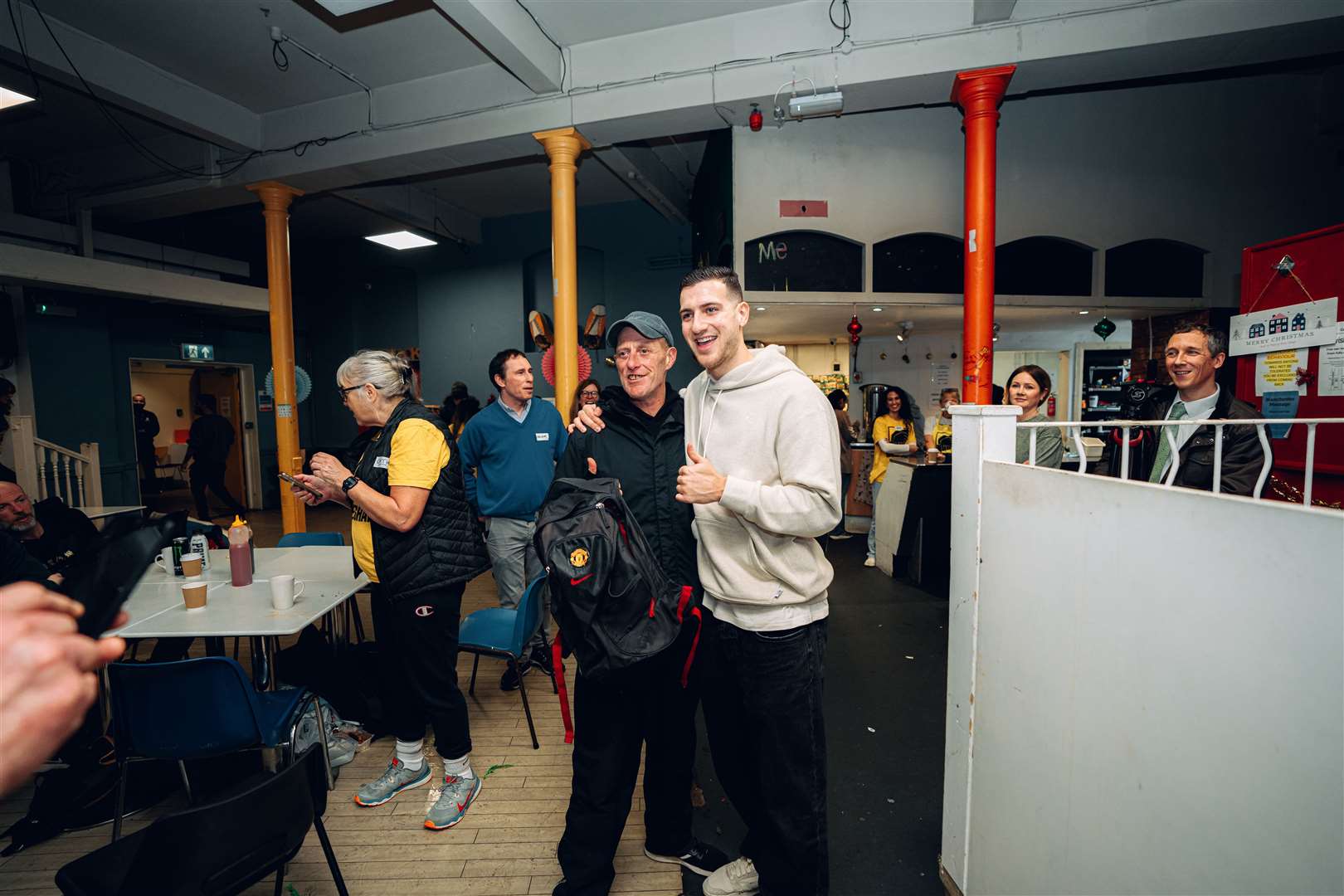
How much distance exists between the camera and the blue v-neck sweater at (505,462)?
3.25 metres

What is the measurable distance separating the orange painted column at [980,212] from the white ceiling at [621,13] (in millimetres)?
1471

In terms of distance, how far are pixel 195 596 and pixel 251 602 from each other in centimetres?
19

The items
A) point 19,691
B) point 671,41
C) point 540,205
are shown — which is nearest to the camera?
point 19,691

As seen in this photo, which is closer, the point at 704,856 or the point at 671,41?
the point at 704,856

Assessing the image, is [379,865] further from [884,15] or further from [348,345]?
[348,345]

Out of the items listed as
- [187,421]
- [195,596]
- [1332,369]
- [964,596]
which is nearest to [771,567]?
[964,596]

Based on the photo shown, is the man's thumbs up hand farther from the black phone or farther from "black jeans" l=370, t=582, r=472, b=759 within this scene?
"black jeans" l=370, t=582, r=472, b=759

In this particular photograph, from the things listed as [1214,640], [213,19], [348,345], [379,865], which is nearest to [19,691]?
[1214,640]

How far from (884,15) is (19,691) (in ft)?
17.5

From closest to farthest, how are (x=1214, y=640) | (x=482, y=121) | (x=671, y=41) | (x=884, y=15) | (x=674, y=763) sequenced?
(x=1214, y=640)
(x=674, y=763)
(x=884, y=15)
(x=671, y=41)
(x=482, y=121)

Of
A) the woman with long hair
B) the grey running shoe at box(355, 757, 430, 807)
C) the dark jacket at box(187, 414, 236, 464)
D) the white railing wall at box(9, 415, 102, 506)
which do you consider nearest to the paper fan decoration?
the woman with long hair

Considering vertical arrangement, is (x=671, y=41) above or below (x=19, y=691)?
above

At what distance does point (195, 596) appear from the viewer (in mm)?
2330

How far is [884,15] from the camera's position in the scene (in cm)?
418
